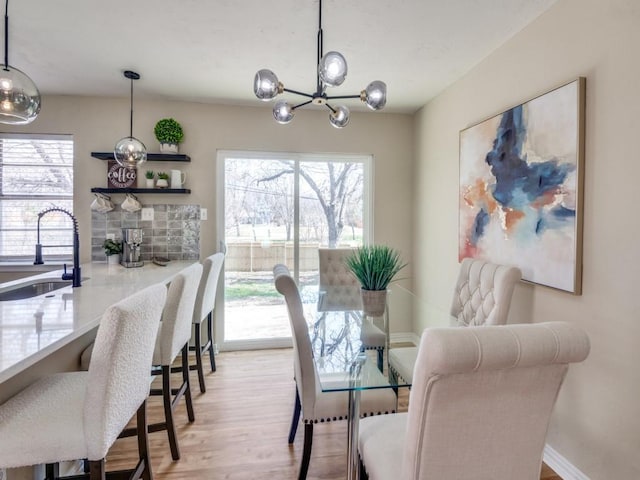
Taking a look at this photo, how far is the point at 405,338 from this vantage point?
2.07 m

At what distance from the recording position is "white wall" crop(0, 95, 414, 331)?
3.18 meters

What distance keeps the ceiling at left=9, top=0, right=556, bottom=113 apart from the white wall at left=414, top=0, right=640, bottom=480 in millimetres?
310

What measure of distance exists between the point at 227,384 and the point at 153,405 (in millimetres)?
544

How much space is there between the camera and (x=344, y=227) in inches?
143

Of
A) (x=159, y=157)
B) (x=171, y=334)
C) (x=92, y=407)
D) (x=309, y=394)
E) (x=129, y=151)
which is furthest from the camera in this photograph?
(x=159, y=157)

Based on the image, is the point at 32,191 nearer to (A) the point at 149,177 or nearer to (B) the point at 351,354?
(A) the point at 149,177

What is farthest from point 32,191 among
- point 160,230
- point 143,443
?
point 143,443

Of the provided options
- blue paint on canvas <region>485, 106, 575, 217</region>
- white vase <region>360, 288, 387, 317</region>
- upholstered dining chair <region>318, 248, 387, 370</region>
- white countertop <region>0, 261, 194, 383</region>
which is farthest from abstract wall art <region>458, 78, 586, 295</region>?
white countertop <region>0, 261, 194, 383</region>

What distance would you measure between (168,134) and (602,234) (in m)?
3.28

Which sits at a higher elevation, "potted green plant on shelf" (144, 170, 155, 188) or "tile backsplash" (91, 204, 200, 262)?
"potted green plant on shelf" (144, 170, 155, 188)

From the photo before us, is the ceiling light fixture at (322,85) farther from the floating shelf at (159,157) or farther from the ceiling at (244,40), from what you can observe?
the floating shelf at (159,157)

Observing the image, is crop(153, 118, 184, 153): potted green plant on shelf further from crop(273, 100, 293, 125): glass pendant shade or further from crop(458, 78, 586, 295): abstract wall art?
crop(458, 78, 586, 295): abstract wall art

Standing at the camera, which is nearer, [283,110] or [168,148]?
[283,110]

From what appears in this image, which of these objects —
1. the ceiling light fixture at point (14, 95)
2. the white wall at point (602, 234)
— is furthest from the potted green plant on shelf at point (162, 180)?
the white wall at point (602, 234)
